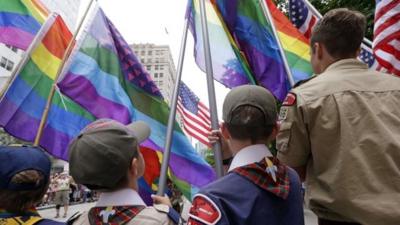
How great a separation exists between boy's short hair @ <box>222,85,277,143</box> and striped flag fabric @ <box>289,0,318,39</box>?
3.34 metres

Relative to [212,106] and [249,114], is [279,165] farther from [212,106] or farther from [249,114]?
[212,106]

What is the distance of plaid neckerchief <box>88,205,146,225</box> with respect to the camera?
1746 mm

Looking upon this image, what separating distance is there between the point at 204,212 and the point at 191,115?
5.25m

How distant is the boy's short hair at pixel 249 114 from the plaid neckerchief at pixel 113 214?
1.97ft

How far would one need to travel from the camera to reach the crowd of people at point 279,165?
66.7 inches

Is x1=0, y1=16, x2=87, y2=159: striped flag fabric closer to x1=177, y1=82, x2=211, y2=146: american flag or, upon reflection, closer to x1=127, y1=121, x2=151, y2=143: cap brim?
x1=177, y1=82, x2=211, y2=146: american flag

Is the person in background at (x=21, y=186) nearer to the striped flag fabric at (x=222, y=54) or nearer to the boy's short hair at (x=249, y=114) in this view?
the boy's short hair at (x=249, y=114)

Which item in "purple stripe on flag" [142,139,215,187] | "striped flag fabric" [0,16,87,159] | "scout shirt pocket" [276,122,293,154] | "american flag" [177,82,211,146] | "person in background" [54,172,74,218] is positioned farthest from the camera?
"person in background" [54,172,74,218]

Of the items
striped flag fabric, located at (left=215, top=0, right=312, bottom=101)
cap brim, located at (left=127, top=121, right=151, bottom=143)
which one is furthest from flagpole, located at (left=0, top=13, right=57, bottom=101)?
cap brim, located at (left=127, top=121, right=151, bottom=143)

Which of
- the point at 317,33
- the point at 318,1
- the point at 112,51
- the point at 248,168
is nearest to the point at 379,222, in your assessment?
the point at 248,168

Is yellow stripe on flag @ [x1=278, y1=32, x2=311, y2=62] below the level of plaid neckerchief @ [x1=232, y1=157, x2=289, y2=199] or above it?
above

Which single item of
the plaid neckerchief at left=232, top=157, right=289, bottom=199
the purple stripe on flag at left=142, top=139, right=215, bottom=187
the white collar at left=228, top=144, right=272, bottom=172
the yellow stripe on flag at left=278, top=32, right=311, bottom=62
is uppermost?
the yellow stripe on flag at left=278, top=32, right=311, bottom=62

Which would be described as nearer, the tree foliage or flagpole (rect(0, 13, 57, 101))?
flagpole (rect(0, 13, 57, 101))

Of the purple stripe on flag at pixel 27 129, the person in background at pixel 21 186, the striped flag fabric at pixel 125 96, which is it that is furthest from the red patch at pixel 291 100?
the purple stripe on flag at pixel 27 129
